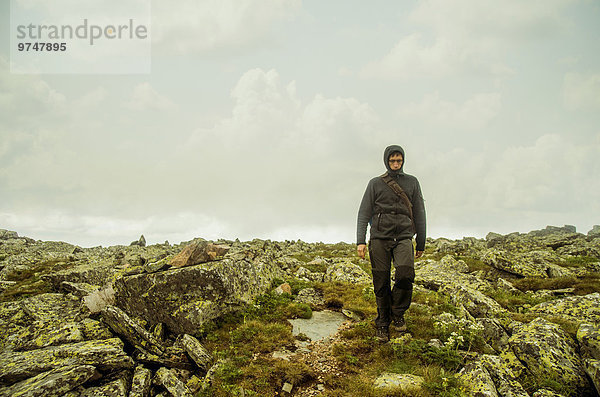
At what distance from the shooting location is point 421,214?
958cm

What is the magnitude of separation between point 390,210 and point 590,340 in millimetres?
6032

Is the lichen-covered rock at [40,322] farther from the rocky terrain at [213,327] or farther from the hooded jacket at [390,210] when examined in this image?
the hooded jacket at [390,210]

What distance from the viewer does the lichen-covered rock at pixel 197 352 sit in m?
8.40

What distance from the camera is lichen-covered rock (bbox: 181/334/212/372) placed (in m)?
8.40

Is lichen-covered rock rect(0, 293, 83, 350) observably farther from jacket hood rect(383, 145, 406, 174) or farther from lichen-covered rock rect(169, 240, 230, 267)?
jacket hood rect(383, 145, 406, 174)

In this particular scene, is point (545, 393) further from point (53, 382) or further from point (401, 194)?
point (53, 382)

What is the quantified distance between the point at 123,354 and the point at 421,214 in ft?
32.5

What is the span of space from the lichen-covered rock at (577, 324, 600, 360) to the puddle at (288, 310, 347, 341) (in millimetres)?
6958

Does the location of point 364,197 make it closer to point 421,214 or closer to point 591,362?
point 421,214

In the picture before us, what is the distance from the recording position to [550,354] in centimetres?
745

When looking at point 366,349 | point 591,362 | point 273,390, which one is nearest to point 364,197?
point 366,349

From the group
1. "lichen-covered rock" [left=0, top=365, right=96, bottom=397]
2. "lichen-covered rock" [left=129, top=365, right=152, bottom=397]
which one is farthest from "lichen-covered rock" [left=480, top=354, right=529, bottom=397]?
"lichen-covered rock" [left=0, top=365, right=96, bottom=397]

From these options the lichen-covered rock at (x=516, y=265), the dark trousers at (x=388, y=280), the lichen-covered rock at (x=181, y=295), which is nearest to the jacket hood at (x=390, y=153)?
the dark trousers at (x=388, y=280)

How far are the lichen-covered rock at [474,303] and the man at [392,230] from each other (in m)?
4.28
